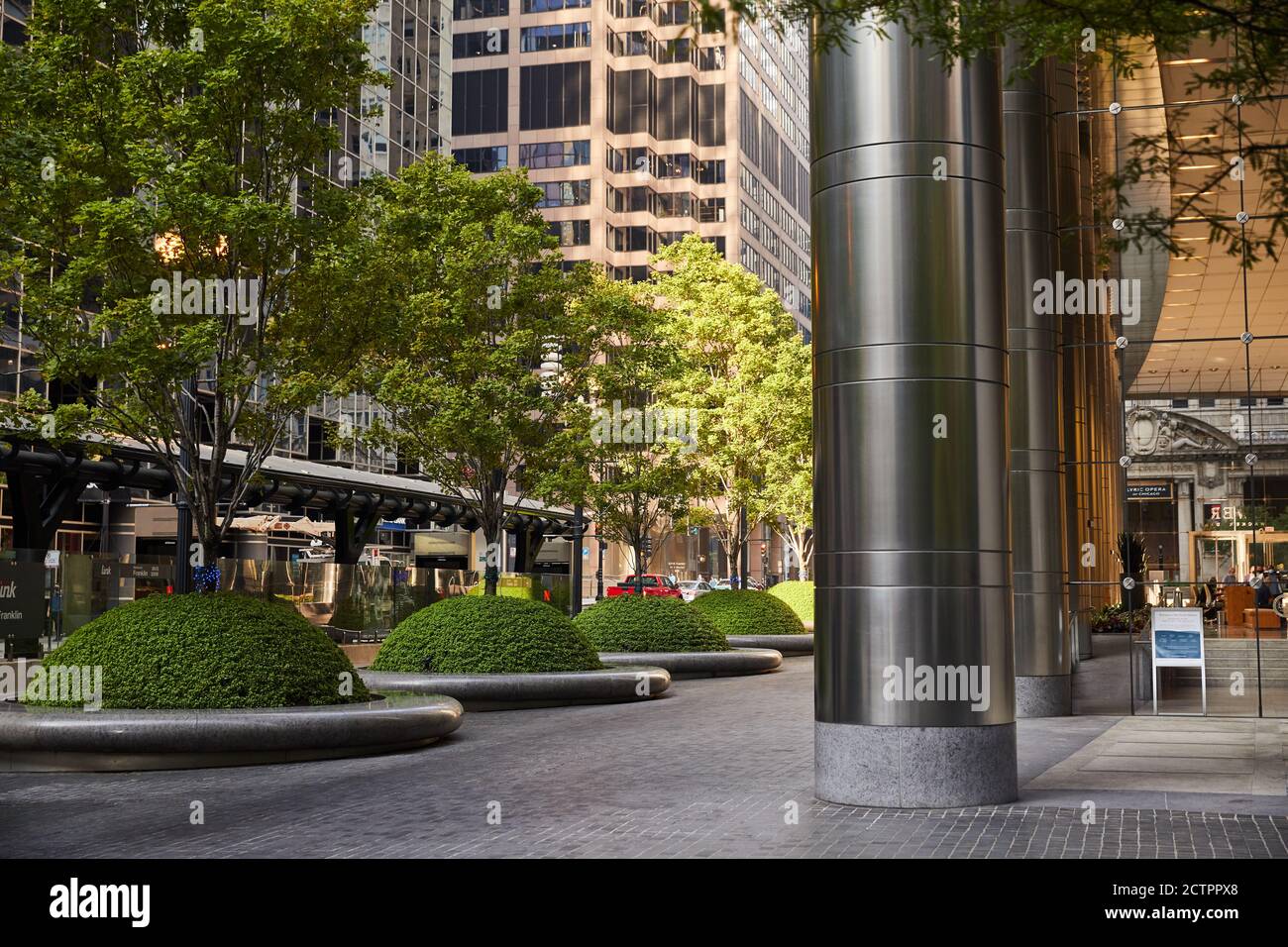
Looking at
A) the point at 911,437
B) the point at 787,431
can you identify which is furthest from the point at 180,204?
the point at 787,431

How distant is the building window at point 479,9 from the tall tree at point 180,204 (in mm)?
99550

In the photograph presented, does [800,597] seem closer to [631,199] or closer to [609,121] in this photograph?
[631,199]

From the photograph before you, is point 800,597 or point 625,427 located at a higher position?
point 625,427

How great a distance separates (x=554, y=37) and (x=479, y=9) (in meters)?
7.52

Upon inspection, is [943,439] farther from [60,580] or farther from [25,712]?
[60,580]

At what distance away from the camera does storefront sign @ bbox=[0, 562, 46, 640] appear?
25062mm

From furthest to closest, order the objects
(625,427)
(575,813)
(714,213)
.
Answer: (714,213) < (625,427) < (575,813)

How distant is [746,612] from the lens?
3225 centimetres

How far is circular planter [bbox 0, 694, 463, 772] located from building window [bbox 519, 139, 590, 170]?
97.7m

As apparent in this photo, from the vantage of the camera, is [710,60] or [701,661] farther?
[710,60]

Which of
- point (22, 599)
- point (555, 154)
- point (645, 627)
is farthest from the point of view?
point (555, 154)

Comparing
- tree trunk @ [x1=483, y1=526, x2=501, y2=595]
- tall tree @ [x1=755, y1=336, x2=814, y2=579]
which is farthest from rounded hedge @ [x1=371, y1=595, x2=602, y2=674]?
tall tree @ [x1=755, y1=336, x2=814, y2=579]

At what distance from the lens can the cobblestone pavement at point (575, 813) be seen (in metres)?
9.02

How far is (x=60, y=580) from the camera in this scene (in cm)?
2741
